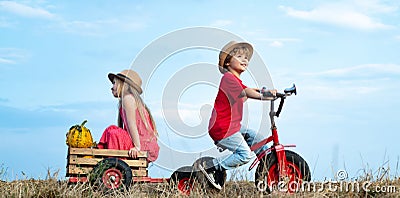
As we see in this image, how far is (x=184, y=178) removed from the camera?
266 inches

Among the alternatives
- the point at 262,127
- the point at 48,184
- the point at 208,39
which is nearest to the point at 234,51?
the point at 208,39

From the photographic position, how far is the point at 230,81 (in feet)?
21.3

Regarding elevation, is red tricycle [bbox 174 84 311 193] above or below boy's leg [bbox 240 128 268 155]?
below

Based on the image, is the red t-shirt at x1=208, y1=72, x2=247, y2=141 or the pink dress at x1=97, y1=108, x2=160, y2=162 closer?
the red t-shirt at x1=208, y1=72, x2=247, y2=141

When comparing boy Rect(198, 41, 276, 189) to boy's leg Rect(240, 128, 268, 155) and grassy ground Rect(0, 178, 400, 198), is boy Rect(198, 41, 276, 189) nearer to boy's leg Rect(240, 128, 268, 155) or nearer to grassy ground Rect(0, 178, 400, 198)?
boy's leg Rect(240, 128, 268, 155)

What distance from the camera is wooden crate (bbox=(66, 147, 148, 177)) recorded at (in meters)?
6.49

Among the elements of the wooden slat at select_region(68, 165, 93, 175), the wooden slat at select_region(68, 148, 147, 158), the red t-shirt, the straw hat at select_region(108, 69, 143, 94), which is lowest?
the wooden slat at select_region(68, 165, 93, 175)

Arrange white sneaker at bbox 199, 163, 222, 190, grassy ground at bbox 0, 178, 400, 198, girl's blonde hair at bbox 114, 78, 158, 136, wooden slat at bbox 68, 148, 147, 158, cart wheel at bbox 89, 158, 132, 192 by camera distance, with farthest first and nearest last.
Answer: girl's blonde hair at bbox 114, 78, 158, 136 → white sneaker at bbox 199, 163, 222, 190 → wooden slat at bbox 68, 148, 147, 158 → cart wheel at bbox 89, 158, 132, 192 → grassy ground at bbox 0, 178, 400, 198

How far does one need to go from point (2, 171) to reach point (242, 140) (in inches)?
107

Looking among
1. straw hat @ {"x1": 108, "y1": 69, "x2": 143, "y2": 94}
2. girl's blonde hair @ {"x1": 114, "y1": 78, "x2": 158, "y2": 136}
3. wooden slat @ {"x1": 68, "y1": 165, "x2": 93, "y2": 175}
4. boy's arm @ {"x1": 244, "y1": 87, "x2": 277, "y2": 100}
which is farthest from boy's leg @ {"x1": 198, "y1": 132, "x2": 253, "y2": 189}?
wooden slat @ {"x1": 68, "y1": 165, "x2": 93, "y2": 175}

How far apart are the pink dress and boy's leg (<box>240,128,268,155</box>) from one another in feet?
3.24

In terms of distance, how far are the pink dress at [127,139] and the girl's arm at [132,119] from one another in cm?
6

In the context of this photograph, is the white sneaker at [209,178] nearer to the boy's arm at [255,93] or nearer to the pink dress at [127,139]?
the pink dress at [127,139]

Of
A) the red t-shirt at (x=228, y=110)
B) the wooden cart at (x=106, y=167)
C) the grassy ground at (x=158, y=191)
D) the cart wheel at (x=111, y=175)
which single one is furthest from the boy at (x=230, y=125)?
the cart wheel at (x=111, y=175)
